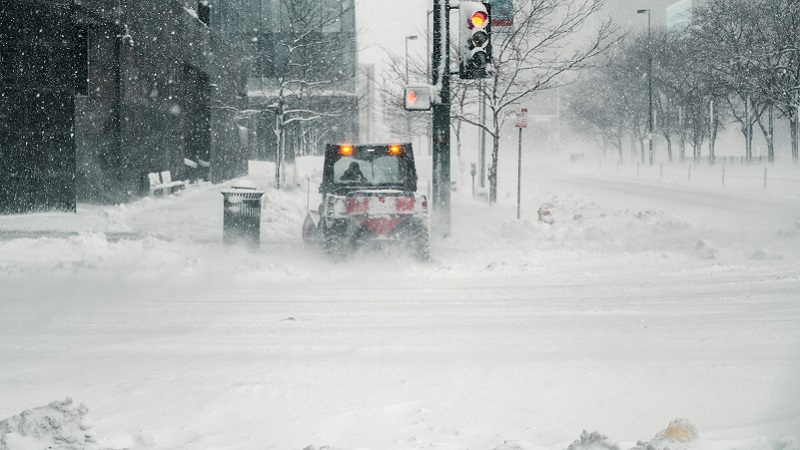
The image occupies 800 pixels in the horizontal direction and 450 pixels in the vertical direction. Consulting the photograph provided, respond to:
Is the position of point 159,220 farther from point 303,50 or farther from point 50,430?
point 50,430

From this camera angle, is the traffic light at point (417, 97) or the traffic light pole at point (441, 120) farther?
the traffic light pole at point (441, 120)

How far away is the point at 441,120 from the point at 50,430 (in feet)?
34.3

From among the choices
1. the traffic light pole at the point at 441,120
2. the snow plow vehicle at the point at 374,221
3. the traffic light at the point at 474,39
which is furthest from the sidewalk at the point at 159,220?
the traffic light at the point at 474,39

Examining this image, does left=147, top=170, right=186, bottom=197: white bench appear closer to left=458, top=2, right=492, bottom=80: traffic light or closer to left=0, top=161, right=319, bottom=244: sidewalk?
left=0, top=161, right=319, bottom=244: sidewalk

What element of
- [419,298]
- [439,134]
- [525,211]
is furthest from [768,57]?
[419,298]

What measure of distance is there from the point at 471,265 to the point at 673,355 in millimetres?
5306

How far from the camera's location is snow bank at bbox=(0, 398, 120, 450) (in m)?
4.39

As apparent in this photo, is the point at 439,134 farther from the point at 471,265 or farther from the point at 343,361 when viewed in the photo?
the point at 343,361

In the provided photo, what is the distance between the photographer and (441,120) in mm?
14023

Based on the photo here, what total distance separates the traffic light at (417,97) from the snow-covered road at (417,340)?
256 centimetres

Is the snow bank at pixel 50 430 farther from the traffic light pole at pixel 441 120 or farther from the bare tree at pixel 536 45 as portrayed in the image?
the bare tree at pixel 536 45

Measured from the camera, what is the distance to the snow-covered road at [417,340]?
16.1 feet

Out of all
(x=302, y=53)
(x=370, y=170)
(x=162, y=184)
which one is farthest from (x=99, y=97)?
(x=370, y=170)

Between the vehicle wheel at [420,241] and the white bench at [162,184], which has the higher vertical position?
the white bench at [162,184]
